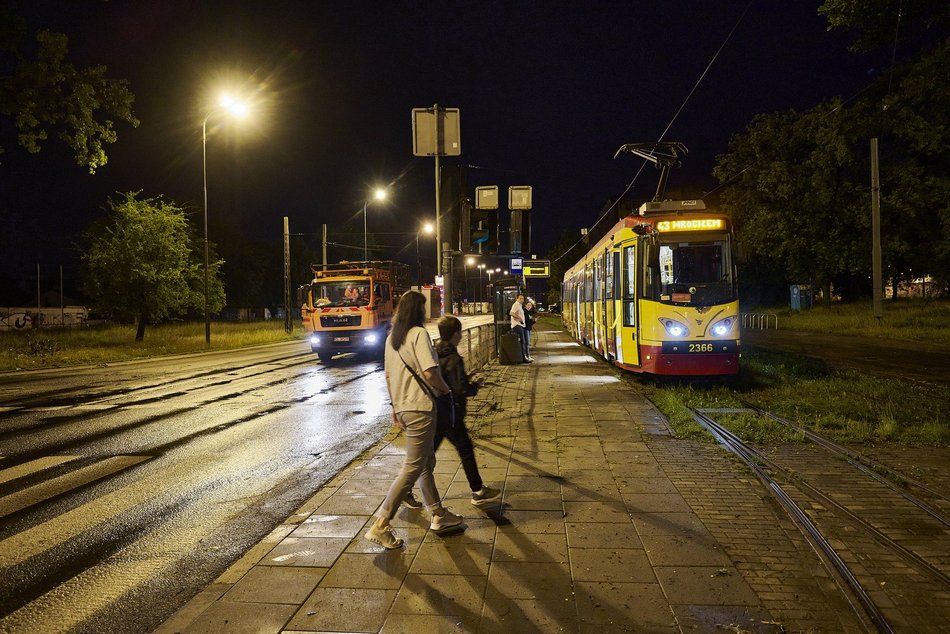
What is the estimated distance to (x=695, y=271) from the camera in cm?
1248

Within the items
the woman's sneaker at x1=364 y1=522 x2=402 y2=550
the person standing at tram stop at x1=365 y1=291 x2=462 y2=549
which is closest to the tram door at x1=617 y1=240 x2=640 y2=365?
the person standing at tram stop at x1=365 y1=291 x2=462 y2=549

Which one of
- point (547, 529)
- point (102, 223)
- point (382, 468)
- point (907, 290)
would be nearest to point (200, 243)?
point (102, 223)

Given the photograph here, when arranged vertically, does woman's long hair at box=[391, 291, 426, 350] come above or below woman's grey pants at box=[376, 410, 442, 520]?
above

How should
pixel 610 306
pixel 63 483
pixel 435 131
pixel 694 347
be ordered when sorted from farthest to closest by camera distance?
pixel 610 306, pixel 694 347, pixel 435 131, pixel 63 483

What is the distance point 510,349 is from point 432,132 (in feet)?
28.9

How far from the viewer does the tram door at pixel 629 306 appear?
42.2 ft

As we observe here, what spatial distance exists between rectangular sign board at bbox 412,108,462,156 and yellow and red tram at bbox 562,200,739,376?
446 centimetres

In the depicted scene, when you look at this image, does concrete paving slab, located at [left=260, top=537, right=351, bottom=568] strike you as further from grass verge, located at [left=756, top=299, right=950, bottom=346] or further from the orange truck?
grass verge, located at [left=756, top=299, right=950, bottom=346]

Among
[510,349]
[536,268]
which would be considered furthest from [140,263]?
[536,268]

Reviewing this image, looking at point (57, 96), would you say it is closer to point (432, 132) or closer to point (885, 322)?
point (432, 132)

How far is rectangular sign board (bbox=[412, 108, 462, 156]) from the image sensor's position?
32.5 ft

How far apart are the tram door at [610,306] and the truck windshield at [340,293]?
802 cm

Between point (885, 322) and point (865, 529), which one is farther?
point (885, 322)

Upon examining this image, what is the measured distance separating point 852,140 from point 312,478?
40479mm
